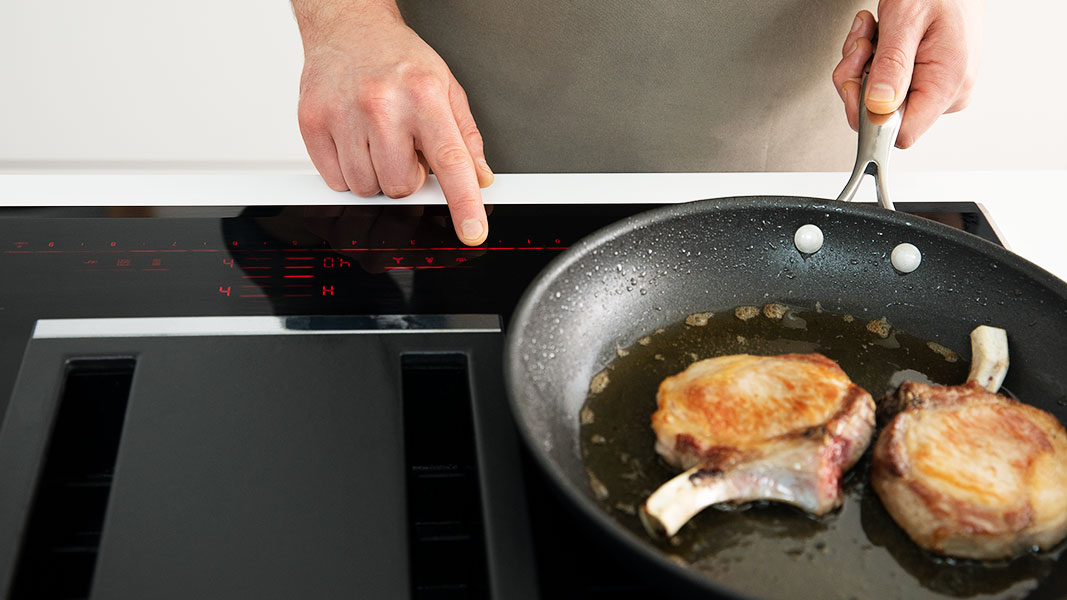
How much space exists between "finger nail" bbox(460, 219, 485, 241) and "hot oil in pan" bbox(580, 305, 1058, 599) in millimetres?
238

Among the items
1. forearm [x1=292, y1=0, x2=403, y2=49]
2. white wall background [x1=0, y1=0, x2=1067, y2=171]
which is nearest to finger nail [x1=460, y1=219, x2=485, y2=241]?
forearm [x1=292, y1=0, x2=403, y2=49]

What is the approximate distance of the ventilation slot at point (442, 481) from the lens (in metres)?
0.72

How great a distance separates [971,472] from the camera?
0.67 m

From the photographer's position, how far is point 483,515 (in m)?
0.69

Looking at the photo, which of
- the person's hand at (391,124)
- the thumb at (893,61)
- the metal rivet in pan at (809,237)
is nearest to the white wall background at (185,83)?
the person's hand at (391,124)

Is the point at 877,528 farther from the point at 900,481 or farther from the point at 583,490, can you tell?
the point at 583,490

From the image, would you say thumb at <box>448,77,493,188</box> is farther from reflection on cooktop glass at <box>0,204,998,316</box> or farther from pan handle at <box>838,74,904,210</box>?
pan handle at <box>838,74,904,210</box>

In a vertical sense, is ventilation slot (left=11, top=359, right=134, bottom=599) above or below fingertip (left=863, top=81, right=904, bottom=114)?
below

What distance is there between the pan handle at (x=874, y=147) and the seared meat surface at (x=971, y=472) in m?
0.30

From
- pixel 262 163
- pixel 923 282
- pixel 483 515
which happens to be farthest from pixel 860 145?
pixel 262 163

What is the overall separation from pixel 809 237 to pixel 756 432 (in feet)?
0.95

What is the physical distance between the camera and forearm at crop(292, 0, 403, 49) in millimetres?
1188

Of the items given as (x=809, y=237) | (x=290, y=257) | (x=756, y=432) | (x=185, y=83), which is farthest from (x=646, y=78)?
(x=185, y=83)

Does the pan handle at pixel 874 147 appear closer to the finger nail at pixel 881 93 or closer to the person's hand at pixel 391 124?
the finger nail at pixel 881 93
